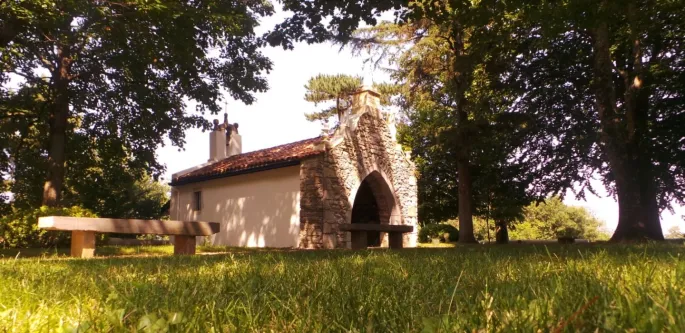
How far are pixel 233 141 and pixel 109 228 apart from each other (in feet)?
45.9

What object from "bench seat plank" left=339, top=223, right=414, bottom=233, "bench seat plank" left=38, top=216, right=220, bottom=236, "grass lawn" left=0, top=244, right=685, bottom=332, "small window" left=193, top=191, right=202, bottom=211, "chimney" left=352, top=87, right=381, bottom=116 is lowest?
"grass lawn" left=0, top=244, right=685, bottom=332

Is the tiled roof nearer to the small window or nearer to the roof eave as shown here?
the roof eave

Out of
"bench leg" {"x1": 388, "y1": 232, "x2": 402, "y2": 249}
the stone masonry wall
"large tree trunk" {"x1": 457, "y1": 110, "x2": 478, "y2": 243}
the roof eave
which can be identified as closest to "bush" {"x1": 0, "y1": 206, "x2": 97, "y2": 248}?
the roof eave

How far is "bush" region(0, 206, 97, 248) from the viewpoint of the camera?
13539 millimetres

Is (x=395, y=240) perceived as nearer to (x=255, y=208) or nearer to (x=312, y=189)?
(x=312, y=189)

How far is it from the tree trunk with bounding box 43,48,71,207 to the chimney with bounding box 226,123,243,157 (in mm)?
7776

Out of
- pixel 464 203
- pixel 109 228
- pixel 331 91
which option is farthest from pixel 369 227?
pixel 331 91

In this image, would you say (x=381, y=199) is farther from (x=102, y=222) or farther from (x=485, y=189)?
(x=102, y=222)

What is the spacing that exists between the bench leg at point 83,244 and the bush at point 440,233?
57.2ft

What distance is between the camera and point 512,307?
1.85 metres

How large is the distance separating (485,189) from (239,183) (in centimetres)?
1138

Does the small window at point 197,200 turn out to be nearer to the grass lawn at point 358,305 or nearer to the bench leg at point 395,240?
the bench leg at point 395,240

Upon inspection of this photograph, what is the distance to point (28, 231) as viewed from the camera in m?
13.6

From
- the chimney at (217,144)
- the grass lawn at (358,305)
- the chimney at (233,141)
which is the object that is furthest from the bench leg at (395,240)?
the chimney at (233,141)
